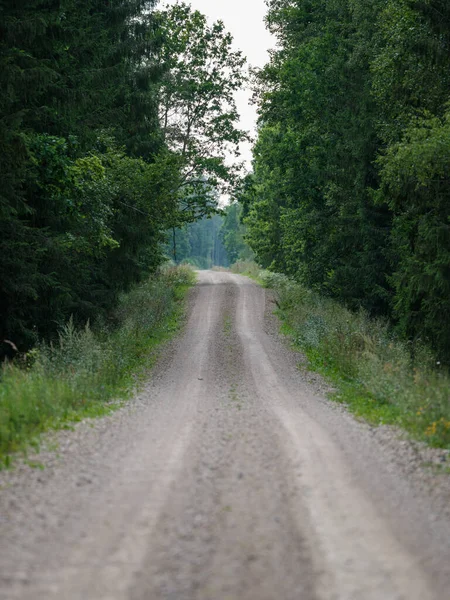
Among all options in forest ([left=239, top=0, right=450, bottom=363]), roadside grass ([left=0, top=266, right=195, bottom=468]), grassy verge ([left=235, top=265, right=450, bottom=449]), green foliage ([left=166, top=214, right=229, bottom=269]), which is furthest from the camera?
green foliage ([left=166, top=214, right=229, bottom=269])

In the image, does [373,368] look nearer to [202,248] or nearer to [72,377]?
[72,377]

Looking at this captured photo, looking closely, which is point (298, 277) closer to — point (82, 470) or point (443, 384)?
point (443, 384)

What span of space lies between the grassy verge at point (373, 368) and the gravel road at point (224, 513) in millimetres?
656

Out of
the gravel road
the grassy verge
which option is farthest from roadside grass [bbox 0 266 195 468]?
the grassy verge

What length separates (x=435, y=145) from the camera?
14359mm

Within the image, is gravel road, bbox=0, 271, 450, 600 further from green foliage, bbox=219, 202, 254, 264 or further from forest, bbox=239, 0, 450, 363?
green foliage, bbox=219, 202, 254, 264

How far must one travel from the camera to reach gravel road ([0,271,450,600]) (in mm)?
4559

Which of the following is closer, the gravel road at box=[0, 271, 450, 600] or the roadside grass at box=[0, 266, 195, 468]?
the gravel road at box=[0, 271, 450, 600]

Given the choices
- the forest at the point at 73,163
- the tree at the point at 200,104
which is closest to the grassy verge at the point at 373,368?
the forest at the point at 73,163

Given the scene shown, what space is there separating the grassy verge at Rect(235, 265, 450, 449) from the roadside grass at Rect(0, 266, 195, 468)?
16.8 ft

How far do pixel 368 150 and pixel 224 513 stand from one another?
19.8 m

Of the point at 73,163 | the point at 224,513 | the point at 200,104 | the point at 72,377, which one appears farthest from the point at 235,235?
the point at 224,513

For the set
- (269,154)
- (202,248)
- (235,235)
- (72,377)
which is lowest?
(72,377)

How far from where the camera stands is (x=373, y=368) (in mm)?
14109
